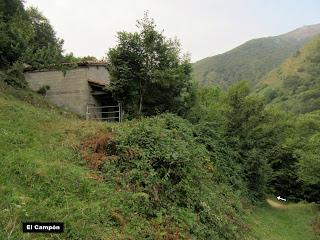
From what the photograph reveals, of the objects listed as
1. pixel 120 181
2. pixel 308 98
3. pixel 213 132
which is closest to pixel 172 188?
pixel 120 181

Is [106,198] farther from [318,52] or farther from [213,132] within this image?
[318,52]

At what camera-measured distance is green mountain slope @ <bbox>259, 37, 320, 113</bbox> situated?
389 ft

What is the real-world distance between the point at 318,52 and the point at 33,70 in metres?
144

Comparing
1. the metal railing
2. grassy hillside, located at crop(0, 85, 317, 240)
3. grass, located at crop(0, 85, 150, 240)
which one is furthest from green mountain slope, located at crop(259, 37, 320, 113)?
grass, located at crop(0, 85, 150, 240)

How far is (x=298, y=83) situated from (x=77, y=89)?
119 meters

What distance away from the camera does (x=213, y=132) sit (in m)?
27.4

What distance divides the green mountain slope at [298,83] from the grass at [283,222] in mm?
81985

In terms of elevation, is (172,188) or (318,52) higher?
(318,52)

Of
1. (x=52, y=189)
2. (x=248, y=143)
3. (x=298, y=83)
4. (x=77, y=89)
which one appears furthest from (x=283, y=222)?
(x=298, y=83)

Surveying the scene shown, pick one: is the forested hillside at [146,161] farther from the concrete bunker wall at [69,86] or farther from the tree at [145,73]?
the concrete bunker wall at [69,86]

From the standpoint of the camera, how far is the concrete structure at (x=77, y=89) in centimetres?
3316

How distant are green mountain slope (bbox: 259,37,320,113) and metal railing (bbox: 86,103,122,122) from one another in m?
85.6

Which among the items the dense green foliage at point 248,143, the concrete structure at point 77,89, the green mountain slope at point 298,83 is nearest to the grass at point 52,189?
the dense green foliage at point 248,143

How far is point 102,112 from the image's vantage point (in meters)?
33.5
